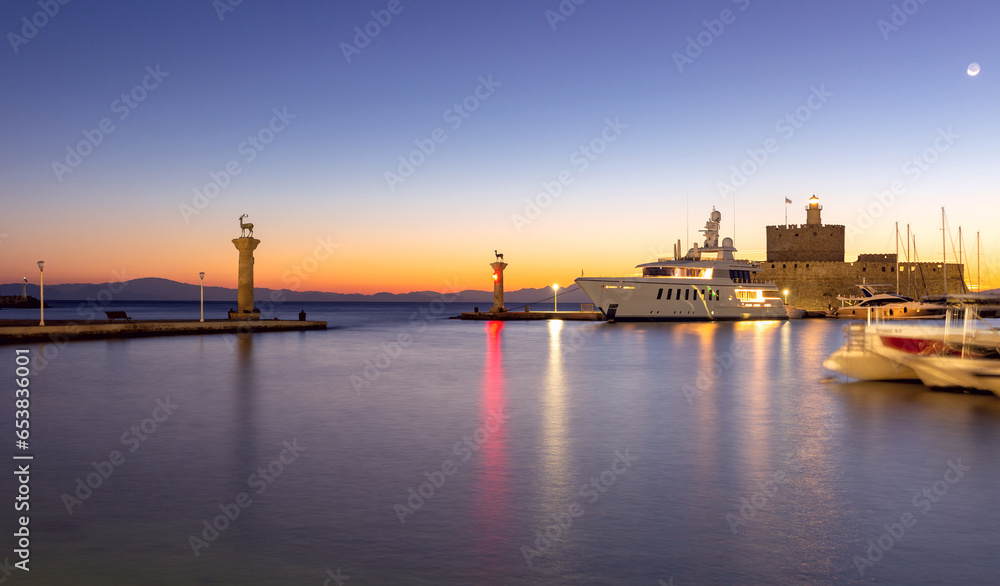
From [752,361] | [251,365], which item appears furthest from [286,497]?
[752,361]

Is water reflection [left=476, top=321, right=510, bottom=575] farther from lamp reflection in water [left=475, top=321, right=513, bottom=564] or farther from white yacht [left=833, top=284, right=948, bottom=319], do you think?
white yacht [left=833, top=284, right=948, bottom=319]

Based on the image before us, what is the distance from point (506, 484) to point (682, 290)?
58778 mm

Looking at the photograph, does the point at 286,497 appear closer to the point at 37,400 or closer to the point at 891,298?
the point at 37,400

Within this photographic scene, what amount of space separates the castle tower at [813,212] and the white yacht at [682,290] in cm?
2619

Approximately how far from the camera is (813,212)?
93625mm

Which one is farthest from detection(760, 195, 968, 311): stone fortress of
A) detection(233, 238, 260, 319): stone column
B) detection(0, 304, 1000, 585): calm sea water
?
detection(0, 304, 1000, 585): calm sea water

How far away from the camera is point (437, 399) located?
59.8 feet

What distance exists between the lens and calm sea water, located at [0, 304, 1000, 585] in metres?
6.64

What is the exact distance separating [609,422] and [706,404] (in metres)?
3.66

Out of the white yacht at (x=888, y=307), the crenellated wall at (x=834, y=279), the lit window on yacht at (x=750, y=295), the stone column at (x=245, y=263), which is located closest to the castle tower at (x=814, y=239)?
the crenellated wall at (x=834, y=279)

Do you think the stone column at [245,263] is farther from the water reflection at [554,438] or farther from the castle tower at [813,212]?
the castle tower at [813,212]

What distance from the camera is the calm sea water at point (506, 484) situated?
664cm

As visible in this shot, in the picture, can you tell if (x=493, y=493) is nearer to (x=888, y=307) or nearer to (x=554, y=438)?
(x=554, y=438)

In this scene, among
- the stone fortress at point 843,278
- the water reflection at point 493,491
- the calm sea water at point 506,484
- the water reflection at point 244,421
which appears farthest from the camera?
the stone fortress at point 843,278
